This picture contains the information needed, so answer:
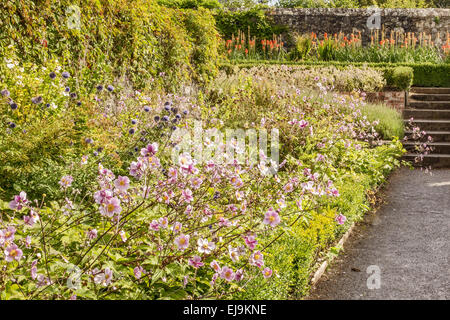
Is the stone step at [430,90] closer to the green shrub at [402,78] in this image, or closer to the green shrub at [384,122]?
the green shrub at [402,78]

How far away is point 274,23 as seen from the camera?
1975 cm

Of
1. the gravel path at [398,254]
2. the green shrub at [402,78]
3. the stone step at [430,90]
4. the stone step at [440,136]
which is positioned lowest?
the gravel path at [398,254]

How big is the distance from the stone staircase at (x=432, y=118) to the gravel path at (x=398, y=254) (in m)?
2.41

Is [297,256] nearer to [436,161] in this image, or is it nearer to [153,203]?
[153,203]

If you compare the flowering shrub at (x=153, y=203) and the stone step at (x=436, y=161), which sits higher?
the flowering shrub at (x=153, y=203)

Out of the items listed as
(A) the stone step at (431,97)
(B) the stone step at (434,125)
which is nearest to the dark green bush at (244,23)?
(A) the stone step at (431,97)

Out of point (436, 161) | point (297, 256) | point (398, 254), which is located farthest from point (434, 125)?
point (297, 256)

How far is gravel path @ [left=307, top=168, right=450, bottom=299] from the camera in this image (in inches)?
160

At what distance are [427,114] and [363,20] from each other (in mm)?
9466

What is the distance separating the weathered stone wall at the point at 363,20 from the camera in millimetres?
19719

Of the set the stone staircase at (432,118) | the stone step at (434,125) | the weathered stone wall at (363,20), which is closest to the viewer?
the stone staircase at (432,118)
